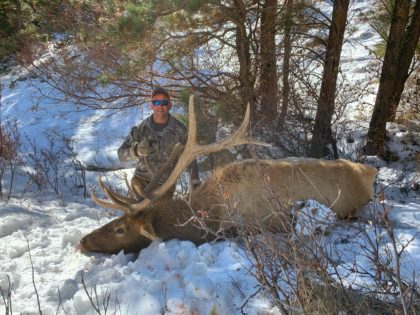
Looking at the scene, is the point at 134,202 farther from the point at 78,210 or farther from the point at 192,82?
the point at 192,82

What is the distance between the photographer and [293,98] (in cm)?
663

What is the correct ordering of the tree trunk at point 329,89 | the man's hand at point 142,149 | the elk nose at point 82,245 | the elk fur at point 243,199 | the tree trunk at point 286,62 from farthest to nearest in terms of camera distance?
the tree trunk at point 286,62
the tree trunk at point 329,89
the man's hand at point 142,149
the elk fur at point 243,199
the elk nose at point 82,245

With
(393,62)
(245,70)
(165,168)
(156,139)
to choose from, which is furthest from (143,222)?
(393,62)

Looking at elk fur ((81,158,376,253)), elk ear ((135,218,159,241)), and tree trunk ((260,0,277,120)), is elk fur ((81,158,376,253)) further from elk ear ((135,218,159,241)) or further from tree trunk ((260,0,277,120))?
tree trunk ((260,0,277,120))

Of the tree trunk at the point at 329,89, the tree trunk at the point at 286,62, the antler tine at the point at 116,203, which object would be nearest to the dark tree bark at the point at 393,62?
the tree trunk at the point at 329,89

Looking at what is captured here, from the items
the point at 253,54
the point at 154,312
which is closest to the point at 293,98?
the point at 253,54

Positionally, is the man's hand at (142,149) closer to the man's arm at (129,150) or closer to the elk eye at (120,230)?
the man's arm at (129,150)

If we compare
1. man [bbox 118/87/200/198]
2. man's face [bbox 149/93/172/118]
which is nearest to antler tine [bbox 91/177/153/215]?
man [bbox 118/87/200/198]

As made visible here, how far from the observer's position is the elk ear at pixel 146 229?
403cm

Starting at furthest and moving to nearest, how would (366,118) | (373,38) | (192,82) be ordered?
(373,38), (366,118), (192,82)

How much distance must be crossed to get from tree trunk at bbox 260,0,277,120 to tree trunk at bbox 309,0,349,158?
28.8 inches

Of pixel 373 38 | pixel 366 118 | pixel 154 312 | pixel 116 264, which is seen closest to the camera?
pixel 154 312

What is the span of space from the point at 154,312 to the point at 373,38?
13.6 m

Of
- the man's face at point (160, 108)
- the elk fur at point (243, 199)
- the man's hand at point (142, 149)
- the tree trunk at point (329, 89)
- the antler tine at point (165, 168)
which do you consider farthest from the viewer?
the tree trunk at point (329, 89)
